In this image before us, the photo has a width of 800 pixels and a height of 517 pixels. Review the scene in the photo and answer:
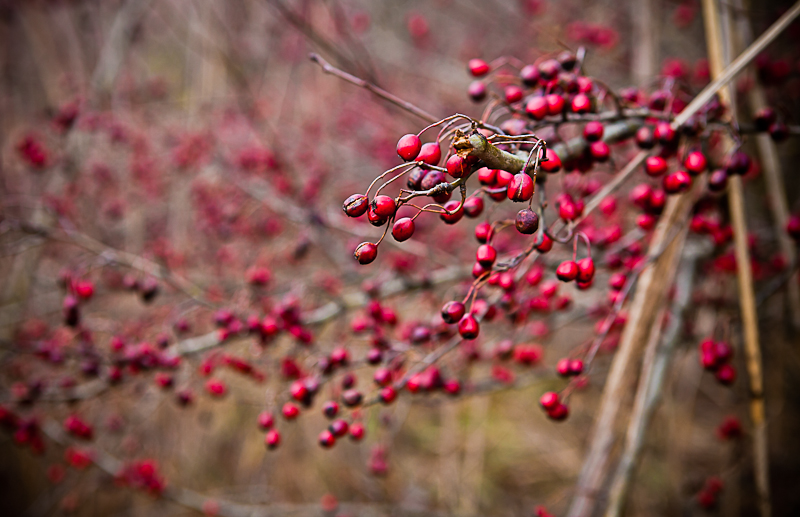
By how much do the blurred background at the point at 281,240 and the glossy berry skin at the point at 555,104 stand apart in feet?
3.41

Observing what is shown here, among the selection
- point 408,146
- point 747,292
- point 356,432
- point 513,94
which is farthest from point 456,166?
point 747,292

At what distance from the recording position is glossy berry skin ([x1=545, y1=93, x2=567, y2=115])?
0.83 meters

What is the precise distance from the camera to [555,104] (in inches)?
32.5

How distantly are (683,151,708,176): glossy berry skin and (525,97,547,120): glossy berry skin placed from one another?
0.34 metres

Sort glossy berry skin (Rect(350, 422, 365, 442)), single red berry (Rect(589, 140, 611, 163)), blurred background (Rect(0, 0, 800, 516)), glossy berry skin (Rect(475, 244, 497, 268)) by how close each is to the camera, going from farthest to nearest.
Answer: blurred background (Rect(0, 0, 800, 516)) < glossy berry skin (Rect(350, 422, 365, 442)) < single red berry (Rect(589, 140, 611, 163)) < glossy berry skin (Rect(475, 244, 497, 268))

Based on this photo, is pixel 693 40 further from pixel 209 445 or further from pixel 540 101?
pixel 209 445

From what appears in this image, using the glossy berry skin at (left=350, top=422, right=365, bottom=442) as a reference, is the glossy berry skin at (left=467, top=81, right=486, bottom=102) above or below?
above

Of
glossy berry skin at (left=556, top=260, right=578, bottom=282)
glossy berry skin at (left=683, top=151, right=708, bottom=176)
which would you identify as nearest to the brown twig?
glossy berry skin at (left=683, top=151, right=708, bottom=176)

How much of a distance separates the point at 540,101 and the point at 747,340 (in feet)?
2.97

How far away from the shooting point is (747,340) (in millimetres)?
1166

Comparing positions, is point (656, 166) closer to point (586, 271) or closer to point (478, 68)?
point (586, 271)

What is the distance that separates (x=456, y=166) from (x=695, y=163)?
0.61 m

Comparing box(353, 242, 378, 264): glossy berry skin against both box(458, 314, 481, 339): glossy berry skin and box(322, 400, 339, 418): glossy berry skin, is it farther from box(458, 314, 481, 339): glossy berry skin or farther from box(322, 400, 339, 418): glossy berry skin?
box(322, 400, 339, 418): glossy berry skin

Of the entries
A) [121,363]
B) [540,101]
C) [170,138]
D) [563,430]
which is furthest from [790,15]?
[563,430]
